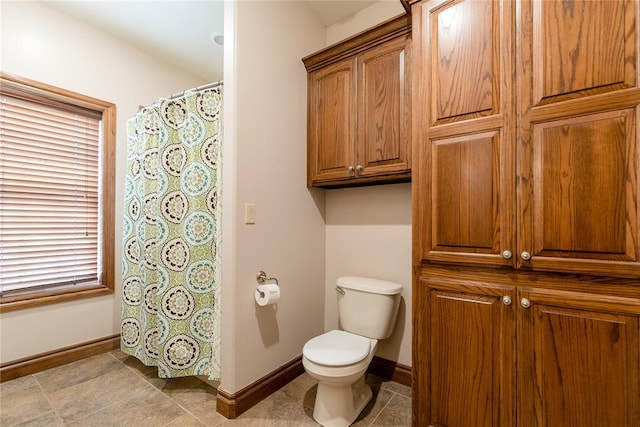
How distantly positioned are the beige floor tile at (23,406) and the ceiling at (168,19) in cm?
258

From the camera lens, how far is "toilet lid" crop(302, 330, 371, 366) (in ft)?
4.95

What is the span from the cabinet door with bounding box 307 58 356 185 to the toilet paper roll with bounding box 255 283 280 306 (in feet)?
2.62

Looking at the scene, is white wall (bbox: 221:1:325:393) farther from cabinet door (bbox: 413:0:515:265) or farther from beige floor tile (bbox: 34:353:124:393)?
beige floor tile (bbox: 34:353:124:393)

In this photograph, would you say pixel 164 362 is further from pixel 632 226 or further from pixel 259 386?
pixel 632 226

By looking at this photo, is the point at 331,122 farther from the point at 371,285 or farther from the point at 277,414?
the point at 277,414

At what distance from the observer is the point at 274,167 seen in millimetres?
1896

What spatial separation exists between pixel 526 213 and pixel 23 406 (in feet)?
9.05

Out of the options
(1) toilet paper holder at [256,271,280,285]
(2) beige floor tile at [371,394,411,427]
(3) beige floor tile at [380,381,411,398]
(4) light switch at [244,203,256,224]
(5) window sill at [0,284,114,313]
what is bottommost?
(3) beige floor tile at [380,381,411,398]

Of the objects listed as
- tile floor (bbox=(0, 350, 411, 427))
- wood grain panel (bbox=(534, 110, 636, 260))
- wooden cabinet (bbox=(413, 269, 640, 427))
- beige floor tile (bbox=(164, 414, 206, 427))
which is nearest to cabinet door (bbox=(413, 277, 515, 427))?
wooden cabinet (bbox=(413, 269, 640, 427))

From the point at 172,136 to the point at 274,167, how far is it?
2.27 ft

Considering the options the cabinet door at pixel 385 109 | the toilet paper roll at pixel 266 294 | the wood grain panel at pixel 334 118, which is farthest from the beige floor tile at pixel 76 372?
the cabinet door at pixel 385 109

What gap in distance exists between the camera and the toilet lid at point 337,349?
4.95 feet

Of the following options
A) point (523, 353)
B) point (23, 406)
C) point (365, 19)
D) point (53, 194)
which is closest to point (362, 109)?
point (365, 19)

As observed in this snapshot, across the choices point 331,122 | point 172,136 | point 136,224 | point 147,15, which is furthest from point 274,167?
point 147,15
